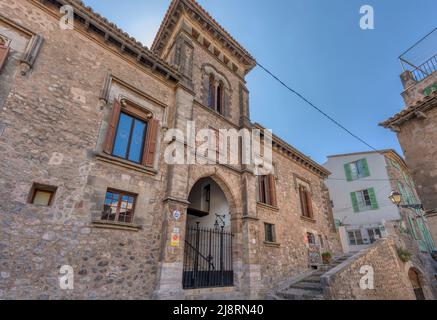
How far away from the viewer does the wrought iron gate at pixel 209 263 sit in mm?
6859

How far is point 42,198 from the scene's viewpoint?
473 centimetres

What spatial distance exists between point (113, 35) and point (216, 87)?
5.03 m

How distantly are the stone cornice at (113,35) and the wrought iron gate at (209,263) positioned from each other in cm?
588

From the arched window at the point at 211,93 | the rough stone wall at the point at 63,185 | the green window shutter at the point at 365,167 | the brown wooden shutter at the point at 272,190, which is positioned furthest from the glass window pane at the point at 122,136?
the green window shutter at the point at 365,167

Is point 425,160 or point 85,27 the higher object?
point 85,27

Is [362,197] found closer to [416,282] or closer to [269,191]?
[416,282]

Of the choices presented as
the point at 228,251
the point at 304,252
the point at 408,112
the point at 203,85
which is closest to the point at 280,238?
the point at 304,252

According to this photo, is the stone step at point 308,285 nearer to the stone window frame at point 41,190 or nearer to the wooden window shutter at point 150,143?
the wooden window shutter at point 150,143

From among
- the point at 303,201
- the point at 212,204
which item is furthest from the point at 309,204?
the point at 212,204

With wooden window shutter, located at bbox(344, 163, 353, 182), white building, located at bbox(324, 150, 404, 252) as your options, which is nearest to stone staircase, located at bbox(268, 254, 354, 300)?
white building, located at bbox(324, 150, 404, 252)

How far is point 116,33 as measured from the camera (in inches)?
272

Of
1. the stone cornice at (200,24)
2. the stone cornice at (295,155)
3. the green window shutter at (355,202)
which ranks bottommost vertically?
the green window shutter at (355,202)
